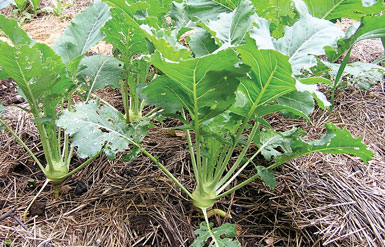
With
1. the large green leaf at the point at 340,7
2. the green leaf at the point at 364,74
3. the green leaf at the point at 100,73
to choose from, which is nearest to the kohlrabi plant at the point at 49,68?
the green leaf at the point at 100,73

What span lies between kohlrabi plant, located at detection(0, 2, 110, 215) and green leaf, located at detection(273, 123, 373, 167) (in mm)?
879

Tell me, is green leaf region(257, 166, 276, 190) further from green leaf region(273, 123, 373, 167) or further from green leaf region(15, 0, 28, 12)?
green leaf region(15, 0, 28, 12)

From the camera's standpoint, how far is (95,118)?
1166 millimetres

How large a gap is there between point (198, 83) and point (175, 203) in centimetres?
67

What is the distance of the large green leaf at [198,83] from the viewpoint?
0.83 meters

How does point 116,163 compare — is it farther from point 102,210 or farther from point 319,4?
point 319,4

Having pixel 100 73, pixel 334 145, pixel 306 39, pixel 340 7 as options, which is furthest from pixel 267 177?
pixel 100 73

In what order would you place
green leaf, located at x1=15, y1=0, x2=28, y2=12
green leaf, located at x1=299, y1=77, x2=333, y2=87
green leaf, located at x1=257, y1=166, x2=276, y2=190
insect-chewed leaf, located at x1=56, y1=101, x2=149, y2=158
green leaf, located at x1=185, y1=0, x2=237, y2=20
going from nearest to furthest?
1. green leaf, located at x1=299, y1=77, x2=333, y2=87
2. insect-chewed leaf, located at x1=56, y1=101, x2=149, y2=158
3. green leaf, located at x1=257, y1=166, x2=276, y2=190
4. green leaf, located at x1=185, y1=0, x2=237, y2=20
5. green leaf, located at x1=15, y1=0, x2=28, y2=12

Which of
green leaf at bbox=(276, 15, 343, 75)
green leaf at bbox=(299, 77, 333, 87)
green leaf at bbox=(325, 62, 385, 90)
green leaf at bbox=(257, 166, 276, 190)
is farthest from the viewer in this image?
green leaf at bbox=(325, 62, 385, 90)

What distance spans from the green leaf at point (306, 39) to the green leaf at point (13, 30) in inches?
38.2

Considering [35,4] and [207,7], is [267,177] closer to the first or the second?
[207,7]

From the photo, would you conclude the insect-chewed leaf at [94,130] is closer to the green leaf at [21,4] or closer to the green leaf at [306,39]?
the green leaf at [306,39]

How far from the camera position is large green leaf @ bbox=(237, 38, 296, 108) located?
2.74 feet

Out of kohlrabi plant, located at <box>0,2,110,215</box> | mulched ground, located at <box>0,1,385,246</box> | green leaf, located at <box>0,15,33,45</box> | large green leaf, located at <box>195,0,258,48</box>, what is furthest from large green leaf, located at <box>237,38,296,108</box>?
green leaf, located at <box>0,15,33,45</box>
